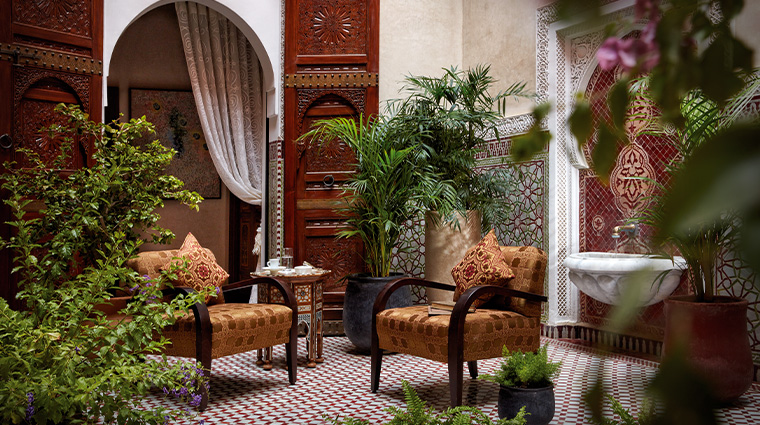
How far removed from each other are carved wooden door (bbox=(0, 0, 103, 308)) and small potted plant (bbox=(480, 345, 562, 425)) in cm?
372

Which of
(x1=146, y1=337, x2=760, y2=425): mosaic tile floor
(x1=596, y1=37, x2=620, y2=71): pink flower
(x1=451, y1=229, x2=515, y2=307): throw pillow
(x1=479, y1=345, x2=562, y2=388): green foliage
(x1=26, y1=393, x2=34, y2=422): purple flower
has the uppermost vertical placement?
(x1=596, y1=37, x2=620, y2=71): pink flower

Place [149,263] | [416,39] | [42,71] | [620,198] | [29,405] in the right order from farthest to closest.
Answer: [416,39] < [620,198] < [42,71] < [149,263] < [29,405]

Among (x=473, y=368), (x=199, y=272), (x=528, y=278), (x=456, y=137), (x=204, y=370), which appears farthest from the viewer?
(x=456, y=137)

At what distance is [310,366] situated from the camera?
5.07 meters

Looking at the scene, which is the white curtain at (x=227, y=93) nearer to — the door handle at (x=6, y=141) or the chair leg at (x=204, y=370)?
the door handle at (x=6, y=141)

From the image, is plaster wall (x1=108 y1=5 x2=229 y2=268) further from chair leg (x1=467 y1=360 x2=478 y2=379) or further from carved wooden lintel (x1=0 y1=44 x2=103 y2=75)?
chair leg (x1=467 y1=360 x2=478 y2=379)

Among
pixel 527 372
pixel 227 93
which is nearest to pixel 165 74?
pixel 227 93

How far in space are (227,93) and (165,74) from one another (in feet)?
4.02

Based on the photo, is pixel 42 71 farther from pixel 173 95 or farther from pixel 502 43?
pixel 502 43

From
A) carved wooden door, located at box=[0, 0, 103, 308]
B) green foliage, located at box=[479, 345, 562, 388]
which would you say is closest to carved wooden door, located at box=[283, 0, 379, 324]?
carved wooden door, located at box=[0, 0, 103, 308]

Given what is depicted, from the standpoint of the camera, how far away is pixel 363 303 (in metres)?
5.36

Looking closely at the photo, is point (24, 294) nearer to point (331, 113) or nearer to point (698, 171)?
point (698, 171)

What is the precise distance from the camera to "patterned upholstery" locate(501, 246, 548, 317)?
4082 mm

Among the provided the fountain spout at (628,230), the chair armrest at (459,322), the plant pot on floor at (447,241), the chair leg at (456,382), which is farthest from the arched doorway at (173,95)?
the chair leg at (456,382)
